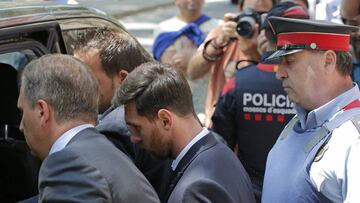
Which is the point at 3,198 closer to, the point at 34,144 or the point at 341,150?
the point at 34,144

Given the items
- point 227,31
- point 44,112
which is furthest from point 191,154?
point 227,31

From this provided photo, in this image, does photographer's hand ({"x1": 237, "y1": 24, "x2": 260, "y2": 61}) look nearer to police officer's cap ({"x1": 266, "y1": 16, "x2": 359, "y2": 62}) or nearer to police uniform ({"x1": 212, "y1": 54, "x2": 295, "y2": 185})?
police uniform ({"x1": 212, "y1": 54, "x2": 295, "y2": 185})

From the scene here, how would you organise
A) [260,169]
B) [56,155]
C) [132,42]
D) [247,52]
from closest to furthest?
[56,155], [132,42], [260,169], [247,52]

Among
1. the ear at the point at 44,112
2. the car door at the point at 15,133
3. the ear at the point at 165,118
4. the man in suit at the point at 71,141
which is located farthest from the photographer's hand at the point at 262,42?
the ear at the point at 44,112

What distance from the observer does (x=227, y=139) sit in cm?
388

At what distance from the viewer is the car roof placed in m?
2.73

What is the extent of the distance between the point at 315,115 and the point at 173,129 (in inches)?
20.6

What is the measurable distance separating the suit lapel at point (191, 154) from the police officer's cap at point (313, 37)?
1.39 ft

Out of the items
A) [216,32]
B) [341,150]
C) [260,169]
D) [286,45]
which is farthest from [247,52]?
[341,150]

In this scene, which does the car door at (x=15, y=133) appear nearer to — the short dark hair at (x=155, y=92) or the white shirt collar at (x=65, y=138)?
the short dark hair at (x=155, y=92)

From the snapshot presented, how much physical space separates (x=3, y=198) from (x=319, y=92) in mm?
1577

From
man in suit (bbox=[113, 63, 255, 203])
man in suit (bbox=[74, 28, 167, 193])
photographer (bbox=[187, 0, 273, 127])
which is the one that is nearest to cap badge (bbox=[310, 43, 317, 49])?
man in suit (bbox=[113, 63, 255, 203])

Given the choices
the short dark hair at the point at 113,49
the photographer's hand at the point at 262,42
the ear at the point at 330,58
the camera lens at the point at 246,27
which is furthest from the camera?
the camera lens at the point at 246,27

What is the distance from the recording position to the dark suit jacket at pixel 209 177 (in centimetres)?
228
